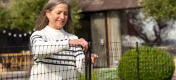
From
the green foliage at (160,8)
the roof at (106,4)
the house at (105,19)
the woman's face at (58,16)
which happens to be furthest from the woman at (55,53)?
the house at (105,19)

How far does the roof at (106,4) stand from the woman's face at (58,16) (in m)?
10.9

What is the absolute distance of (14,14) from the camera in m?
13.5

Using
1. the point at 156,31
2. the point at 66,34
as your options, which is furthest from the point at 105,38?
the point at 66,34

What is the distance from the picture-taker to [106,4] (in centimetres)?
1425

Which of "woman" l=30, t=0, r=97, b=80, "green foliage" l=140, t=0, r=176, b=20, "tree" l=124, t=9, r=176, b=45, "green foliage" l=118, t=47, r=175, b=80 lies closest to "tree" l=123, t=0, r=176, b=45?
"tree" l=124, t=9, r=176, b=45

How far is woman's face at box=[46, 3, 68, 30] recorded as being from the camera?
256 cm

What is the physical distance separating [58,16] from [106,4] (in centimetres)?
1183

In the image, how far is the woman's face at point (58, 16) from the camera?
256cm

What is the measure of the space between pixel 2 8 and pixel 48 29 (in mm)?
12561

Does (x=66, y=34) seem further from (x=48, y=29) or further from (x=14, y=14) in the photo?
(x=14, y=14)

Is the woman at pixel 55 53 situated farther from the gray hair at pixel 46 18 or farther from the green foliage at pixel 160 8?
the green foliage at pixel 160 8

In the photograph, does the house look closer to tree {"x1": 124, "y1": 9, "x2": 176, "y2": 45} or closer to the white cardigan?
tree {"x1": 124, "y1": 9, "x2": 176, "y2": 45}

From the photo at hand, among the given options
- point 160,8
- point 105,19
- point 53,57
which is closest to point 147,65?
point 160,8

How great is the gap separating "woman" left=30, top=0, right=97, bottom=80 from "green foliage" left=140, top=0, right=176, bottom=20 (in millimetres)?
7358
